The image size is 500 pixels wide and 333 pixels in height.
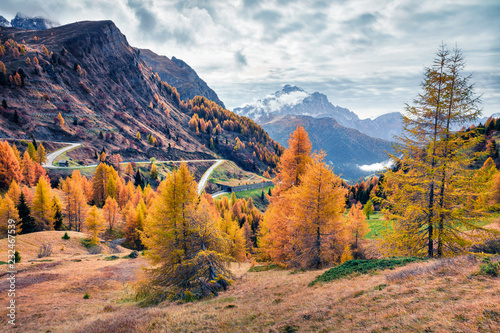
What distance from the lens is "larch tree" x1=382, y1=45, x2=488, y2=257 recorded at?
14469mm

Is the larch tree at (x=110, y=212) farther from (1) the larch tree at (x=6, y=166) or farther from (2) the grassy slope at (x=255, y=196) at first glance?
(2) the grassy slope at (x=255, y=196)

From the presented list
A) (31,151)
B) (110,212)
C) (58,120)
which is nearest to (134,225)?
(110,212)

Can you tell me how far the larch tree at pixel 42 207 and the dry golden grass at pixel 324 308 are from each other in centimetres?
2881

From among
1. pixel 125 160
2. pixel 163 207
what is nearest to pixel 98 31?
pixel 125 160

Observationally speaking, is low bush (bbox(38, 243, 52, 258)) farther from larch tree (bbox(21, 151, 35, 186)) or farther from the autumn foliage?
the autumn foliage

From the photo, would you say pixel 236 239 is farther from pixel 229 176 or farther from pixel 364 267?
pixel 229 176

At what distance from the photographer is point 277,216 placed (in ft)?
80.6

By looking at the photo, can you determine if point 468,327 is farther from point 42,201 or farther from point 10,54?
point 10,54

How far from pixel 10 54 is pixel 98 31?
88095 millimetres

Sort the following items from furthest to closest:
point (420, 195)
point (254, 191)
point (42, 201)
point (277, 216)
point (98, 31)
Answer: point (98, 31)
point (254, 191)
point (42, 201)
point (277, 216)
point (420, 195)

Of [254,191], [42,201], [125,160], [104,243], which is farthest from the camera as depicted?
[254,191]

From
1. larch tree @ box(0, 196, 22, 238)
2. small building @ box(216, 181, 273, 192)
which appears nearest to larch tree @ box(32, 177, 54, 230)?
larch tree @ box(0, 196, 22, 238)

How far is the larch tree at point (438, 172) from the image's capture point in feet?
47.5

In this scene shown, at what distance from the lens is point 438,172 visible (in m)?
15.1
